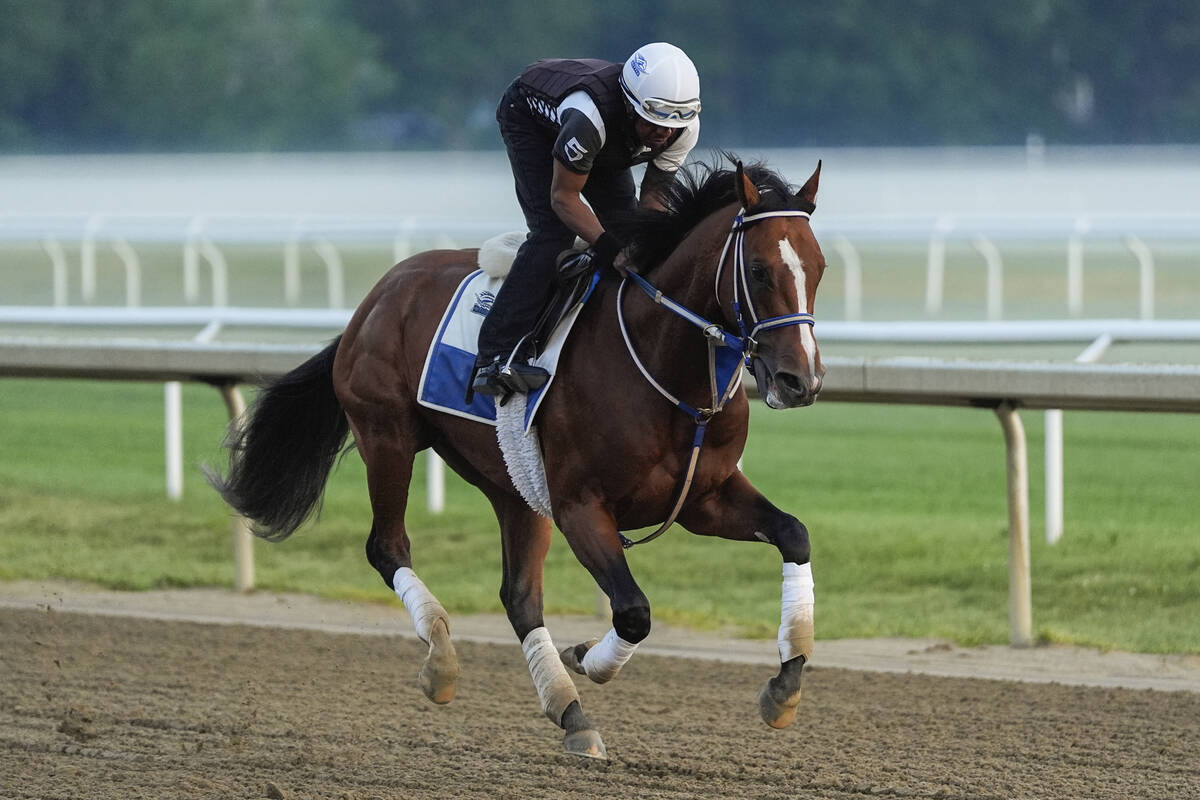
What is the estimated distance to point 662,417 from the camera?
409 cm

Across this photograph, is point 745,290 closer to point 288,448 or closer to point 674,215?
point 674,215

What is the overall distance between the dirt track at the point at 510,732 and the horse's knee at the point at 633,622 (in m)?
0.36

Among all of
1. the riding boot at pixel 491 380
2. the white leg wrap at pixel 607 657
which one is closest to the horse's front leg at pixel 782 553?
the white leg wrap at pixel 607 657

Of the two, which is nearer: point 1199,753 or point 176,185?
point 1199,753

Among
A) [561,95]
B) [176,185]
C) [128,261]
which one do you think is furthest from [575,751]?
[176,185]

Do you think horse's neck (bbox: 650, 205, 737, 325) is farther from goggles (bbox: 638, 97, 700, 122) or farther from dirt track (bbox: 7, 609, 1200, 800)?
dirt track (bbox: 7, 609, 1200, 800)

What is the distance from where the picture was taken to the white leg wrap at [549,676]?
4363 millimetres

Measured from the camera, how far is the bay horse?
12.4ft

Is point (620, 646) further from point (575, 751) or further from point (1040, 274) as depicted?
point (1040, 274)

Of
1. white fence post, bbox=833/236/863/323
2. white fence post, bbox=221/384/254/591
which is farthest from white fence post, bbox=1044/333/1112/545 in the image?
white fence post, bbox=833/236/863/323

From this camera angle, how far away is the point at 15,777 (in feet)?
13.8

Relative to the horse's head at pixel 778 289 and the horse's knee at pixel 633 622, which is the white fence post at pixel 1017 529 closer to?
the horse's knee at pixel 633 622

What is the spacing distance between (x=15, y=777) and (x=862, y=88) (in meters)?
30.2

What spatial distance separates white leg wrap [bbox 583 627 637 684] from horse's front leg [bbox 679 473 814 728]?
1.04ft
